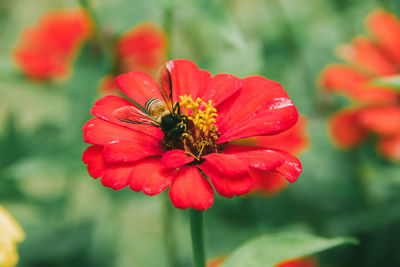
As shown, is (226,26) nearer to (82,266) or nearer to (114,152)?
(114,152)

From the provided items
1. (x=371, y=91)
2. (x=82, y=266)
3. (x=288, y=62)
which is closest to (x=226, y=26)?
(x=371, y=91)

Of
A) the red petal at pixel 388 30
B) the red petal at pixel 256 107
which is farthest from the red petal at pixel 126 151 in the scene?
the red petal at pixel 388 30

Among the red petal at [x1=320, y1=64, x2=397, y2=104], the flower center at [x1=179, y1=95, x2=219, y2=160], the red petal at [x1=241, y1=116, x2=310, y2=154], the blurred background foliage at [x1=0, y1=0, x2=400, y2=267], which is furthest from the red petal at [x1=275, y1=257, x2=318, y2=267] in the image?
the flower center at [x1=179, y1=95, x2=219, y2=160]

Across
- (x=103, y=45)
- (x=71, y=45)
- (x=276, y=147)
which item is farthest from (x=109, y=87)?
(x=276, y=147)

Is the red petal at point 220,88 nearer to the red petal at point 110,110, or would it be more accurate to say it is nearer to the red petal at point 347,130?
the red petal at point 110,110

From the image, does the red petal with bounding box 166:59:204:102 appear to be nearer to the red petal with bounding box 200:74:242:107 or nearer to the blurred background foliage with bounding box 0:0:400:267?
the red petal with bounding box 200:74:242:107

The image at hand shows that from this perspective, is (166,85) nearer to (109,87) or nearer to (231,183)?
(231,183)
